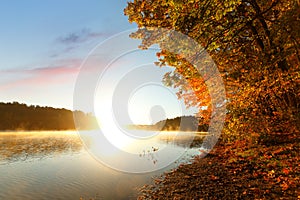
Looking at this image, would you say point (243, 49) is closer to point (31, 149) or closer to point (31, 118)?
point (31, 149)

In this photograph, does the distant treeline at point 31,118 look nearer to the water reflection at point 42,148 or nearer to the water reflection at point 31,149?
the water reflection at point 42,148

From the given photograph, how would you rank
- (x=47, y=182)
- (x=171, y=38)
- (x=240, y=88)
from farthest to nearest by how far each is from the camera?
(x=47, y=182), (x=240, y=88), (x=171, y=38)

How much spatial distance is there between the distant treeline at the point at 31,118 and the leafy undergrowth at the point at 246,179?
6137 inches

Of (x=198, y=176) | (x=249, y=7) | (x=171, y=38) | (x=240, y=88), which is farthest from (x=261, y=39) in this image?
(x=198, y=176)

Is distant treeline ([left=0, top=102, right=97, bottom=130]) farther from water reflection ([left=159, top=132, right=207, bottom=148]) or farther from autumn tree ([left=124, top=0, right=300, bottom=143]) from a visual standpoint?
autumn tree ([left=124, top=0, right=300, bottom=143])

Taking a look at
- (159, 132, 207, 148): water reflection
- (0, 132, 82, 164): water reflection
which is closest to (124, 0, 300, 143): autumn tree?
(0, 132, 82, 164): water reflection

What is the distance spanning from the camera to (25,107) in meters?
167

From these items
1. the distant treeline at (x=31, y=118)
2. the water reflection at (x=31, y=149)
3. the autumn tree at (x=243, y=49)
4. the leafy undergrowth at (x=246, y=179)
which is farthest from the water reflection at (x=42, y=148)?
the distant treeline at (x=31, y=118)

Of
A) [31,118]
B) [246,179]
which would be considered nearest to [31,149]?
[246,179]

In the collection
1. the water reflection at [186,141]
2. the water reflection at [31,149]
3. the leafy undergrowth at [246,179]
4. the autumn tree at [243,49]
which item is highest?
the autumn tree at [243,49]

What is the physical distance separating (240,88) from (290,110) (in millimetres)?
3237

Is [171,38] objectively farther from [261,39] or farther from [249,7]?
[261,39]

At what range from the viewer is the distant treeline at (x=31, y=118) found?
143 metres

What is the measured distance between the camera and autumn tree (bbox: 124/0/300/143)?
9828 millimetres
